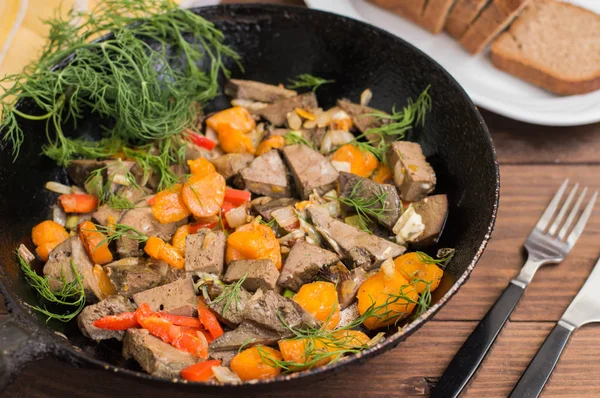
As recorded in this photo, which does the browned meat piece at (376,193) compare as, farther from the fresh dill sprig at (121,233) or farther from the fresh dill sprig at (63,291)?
the fresh dill sprig at (63,291)

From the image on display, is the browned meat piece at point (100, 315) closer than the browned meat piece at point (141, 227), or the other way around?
the browned meat piece at point (100, 315)

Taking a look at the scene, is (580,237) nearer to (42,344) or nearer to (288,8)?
(288,8)

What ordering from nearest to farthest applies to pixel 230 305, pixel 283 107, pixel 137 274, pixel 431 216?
pixel 230 305
pixel 137 274
pixel 431 216
pixel 283 107

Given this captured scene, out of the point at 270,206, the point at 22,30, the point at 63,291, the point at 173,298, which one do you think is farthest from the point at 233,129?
the point at 22,30

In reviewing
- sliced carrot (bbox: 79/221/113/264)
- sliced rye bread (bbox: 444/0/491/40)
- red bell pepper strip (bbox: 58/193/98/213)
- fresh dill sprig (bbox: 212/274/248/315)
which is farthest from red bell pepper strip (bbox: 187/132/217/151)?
sliced rye bread (bbox: 444/0/491/40)

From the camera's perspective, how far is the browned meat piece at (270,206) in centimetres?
266

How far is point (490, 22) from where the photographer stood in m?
3.60

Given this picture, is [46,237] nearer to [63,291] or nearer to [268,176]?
[63,291]

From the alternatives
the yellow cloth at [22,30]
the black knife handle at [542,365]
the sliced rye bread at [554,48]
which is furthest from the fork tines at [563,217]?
the yellow cloth at [22,30]

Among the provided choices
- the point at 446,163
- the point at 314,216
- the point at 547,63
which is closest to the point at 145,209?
the point at 314,216

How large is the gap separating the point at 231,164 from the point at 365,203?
0.69 meters

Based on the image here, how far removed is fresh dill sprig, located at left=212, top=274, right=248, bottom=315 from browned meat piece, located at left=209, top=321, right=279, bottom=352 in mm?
98

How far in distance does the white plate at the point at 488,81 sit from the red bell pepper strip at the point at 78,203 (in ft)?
6.22

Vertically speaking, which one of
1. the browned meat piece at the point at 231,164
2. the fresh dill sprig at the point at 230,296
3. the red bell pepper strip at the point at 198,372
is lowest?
the red bell pepper strip at the point at 198,372
